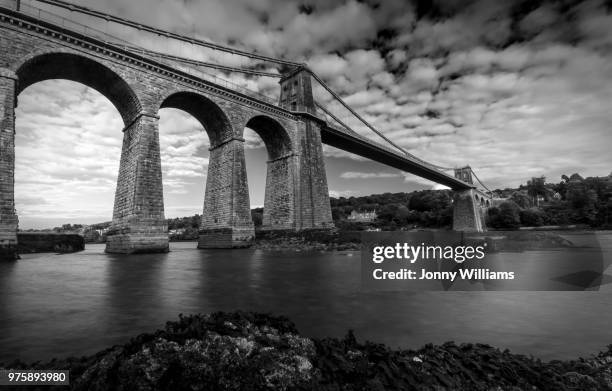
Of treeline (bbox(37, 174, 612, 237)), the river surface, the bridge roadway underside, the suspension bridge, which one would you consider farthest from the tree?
Answer: the river surface

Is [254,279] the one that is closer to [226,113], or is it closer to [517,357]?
[517,357]

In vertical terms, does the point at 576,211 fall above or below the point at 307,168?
below

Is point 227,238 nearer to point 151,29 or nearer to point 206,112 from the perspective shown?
point 206,112

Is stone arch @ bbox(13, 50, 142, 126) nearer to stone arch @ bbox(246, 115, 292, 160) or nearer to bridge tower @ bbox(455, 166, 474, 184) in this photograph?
stone arch @ bbox(246, 115, 292, 160)

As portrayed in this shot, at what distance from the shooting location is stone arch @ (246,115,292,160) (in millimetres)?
28783

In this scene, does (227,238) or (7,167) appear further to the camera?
(227,238)

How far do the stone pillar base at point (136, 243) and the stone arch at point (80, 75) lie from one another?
814 cm

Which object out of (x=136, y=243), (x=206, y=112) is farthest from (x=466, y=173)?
(x=136, y=243)

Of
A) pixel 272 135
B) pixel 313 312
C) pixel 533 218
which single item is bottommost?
pixel 313 312

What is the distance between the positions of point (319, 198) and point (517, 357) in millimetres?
27681

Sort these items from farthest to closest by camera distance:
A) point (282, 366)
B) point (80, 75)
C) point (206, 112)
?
point (206, 112) < point (80, 75) < point (282, 366)

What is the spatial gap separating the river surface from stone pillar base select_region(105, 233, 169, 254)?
9247 millimetres

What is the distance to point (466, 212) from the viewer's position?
242 ft

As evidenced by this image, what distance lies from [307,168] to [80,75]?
62.1 ft
